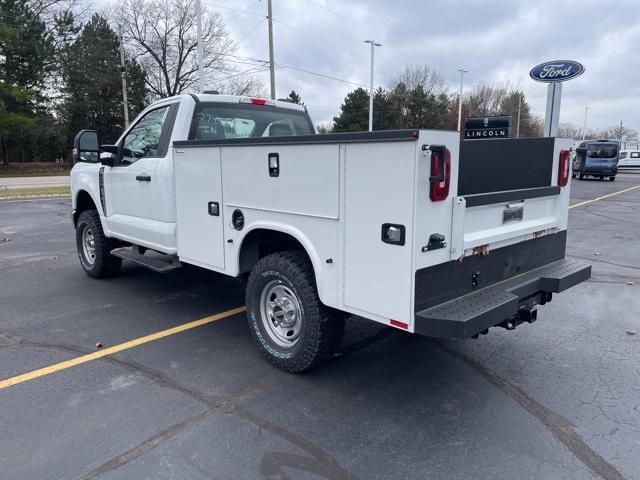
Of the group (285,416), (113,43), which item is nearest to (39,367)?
(285,416)

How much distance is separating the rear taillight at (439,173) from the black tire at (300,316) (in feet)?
3.88

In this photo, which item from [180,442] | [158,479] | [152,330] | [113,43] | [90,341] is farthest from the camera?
[113,43]

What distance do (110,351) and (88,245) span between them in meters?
2.99

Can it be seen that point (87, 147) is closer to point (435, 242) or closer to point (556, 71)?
point (435, 242)

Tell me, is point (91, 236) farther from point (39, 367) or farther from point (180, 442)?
point (180, 442)

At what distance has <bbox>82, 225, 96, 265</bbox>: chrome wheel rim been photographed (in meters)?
6.77

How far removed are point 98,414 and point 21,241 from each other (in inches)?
312

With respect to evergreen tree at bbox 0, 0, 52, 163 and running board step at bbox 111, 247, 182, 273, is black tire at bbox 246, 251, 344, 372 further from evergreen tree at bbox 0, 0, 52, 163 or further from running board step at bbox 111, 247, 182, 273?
evergreen tree at bbox 0, 0, 52, 163

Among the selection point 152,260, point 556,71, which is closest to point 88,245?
point 152,260

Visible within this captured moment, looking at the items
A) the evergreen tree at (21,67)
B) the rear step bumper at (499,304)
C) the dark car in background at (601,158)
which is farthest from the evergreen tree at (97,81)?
the rear step bumper at (499,304)

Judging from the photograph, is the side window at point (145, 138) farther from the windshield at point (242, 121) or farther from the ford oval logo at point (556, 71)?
the ford oval logo at point (556, 71)

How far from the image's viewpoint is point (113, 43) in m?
44.3

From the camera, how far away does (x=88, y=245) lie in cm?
692

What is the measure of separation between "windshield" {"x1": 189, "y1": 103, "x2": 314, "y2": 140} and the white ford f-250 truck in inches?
0.6
